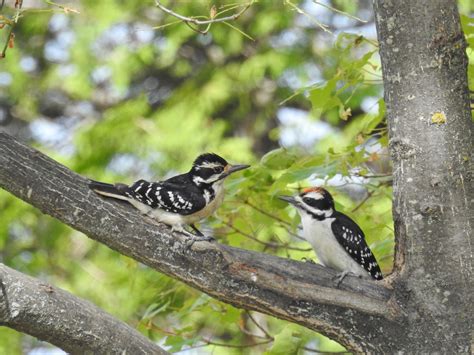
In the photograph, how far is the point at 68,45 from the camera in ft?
32.1

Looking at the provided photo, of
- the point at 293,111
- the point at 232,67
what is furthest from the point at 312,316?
the point at 293,111

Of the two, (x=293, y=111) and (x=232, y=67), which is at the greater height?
(x=232, y=67)

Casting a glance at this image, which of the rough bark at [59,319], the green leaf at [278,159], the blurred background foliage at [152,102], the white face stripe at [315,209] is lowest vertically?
the blurred background foliage at [152,102]

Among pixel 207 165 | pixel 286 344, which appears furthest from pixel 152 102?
pixel 286 344

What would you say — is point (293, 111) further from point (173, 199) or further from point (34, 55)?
point (173, 199)

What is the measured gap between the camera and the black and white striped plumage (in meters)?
4.57

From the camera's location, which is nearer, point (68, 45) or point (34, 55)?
point (68, 45)

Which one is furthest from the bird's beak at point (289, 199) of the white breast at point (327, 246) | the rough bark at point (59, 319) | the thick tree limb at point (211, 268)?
the rough bark at point (59, 319)

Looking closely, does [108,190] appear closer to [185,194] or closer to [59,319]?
[59,319]

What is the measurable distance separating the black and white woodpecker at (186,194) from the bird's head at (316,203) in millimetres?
393

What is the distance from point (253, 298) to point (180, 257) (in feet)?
1.15

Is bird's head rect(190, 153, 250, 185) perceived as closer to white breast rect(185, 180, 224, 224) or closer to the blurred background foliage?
white breast rect(185, 180, 224, 224)

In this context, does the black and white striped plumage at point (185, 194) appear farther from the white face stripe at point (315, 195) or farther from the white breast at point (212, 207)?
the white face stripe at point (315, 195)

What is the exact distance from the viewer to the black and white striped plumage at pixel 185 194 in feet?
15.0
